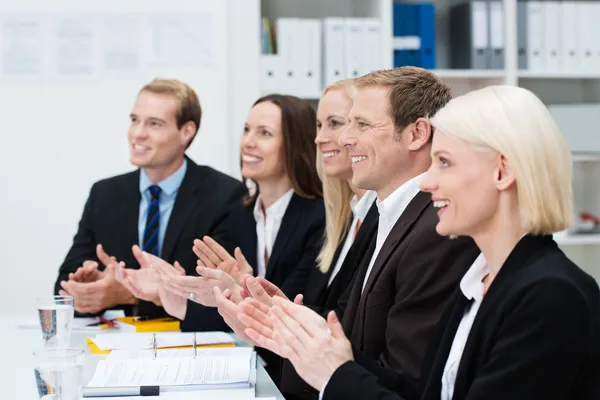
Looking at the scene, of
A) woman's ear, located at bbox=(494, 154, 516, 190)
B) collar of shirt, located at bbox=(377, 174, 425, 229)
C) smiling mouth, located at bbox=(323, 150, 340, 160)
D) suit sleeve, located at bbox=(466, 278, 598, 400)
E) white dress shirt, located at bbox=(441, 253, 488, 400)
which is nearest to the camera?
suit sleeve, located at bbox=(466, 278, 598, 400)

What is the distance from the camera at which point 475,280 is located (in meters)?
1.50

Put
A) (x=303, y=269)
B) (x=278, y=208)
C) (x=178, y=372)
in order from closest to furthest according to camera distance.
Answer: (x=178, y=372)
(x=303, y=269)
(x=278, y=208)

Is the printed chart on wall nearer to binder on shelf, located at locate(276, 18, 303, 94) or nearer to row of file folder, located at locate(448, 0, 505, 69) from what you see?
binder on shelf, located at locate(276, 18, 303, 94)

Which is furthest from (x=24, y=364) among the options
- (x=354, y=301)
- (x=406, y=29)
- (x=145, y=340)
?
(x=406, y=29)

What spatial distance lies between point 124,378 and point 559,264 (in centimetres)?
95

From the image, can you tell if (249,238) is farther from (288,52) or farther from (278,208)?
(288,52)

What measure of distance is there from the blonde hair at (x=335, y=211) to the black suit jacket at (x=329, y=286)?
0.8 inches

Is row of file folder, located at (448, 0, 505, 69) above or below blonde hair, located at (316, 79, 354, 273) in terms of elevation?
above

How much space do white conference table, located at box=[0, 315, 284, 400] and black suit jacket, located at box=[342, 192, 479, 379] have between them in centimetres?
24

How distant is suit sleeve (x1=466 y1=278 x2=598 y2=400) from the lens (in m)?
1.24

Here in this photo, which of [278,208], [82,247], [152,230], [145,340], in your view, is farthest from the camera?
[82,247]

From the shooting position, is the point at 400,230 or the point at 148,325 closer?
the point at 400,230

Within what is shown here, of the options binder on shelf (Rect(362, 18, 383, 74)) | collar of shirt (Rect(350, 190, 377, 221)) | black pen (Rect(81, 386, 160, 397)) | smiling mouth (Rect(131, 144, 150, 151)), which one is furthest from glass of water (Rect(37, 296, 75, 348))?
binder on shelf (Rect(362, 18, 383, 74))

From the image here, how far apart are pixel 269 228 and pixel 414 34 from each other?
1.49 meters
